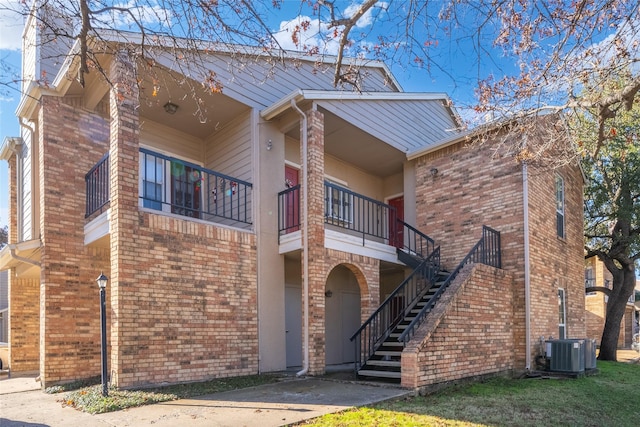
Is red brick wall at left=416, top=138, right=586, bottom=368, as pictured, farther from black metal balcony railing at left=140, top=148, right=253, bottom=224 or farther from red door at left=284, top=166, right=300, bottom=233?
black metal balcony railing at left=140, top=148, right=253, bottom=224

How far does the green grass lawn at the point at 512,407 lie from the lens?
5.79m

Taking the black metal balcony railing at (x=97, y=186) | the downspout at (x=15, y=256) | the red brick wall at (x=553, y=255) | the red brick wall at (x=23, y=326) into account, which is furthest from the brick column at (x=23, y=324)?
the red brick wall at (x=553, y=255)

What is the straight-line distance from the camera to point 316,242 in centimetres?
952

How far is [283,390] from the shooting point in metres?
7.52

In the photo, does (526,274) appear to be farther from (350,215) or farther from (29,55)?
(29,55)

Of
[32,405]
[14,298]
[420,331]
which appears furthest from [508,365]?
[14,298]

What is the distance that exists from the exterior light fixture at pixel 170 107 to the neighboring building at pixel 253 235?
0.16 feet

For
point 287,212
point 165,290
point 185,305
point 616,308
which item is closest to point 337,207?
point 287,212

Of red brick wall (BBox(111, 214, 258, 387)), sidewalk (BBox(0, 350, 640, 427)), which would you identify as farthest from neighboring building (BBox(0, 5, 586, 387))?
sidewalk (BBox(0, 350, 640, 427))

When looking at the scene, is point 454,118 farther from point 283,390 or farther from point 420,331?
point 283,390

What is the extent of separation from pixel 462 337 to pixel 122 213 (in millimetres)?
6351

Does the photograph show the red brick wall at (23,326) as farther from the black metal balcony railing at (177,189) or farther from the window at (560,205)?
the window at (560,205)

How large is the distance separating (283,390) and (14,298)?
288 inches

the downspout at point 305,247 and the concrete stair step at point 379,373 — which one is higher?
the downspout at point 305,247
